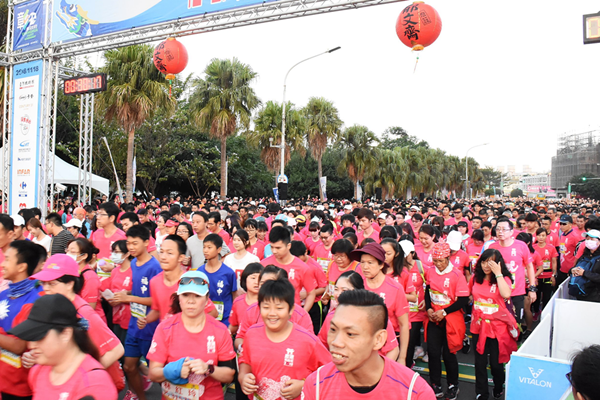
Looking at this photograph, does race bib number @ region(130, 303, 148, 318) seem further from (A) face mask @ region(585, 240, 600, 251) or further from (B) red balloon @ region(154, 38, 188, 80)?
(B) red balloon @ region(154, 38, 188, 80)

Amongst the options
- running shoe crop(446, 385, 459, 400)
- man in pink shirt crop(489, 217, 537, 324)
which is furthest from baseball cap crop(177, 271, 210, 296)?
man in pink shirt crop(489, 217, 537, 324)

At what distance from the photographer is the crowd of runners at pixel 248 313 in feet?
7.22

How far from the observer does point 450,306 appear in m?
4.86

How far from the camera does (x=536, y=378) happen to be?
11.4 ft

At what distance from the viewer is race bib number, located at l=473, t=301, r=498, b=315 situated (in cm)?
482

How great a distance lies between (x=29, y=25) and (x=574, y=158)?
97.0m

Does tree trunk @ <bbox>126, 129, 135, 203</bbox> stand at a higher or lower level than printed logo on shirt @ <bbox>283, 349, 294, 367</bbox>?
higher

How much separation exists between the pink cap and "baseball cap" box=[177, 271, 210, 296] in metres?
0.89

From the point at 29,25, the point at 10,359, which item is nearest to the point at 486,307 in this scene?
the point at 10,359

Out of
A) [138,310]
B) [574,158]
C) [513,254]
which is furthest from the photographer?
[574,158]

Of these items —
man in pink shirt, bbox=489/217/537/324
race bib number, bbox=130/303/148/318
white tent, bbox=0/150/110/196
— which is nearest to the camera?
race bib number, bbox=130/303/148/318

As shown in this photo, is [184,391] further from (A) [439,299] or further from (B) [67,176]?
(B) [67,176]

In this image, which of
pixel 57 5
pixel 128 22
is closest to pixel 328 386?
pixel 128 22

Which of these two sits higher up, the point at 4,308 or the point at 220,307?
the point at 4,308
